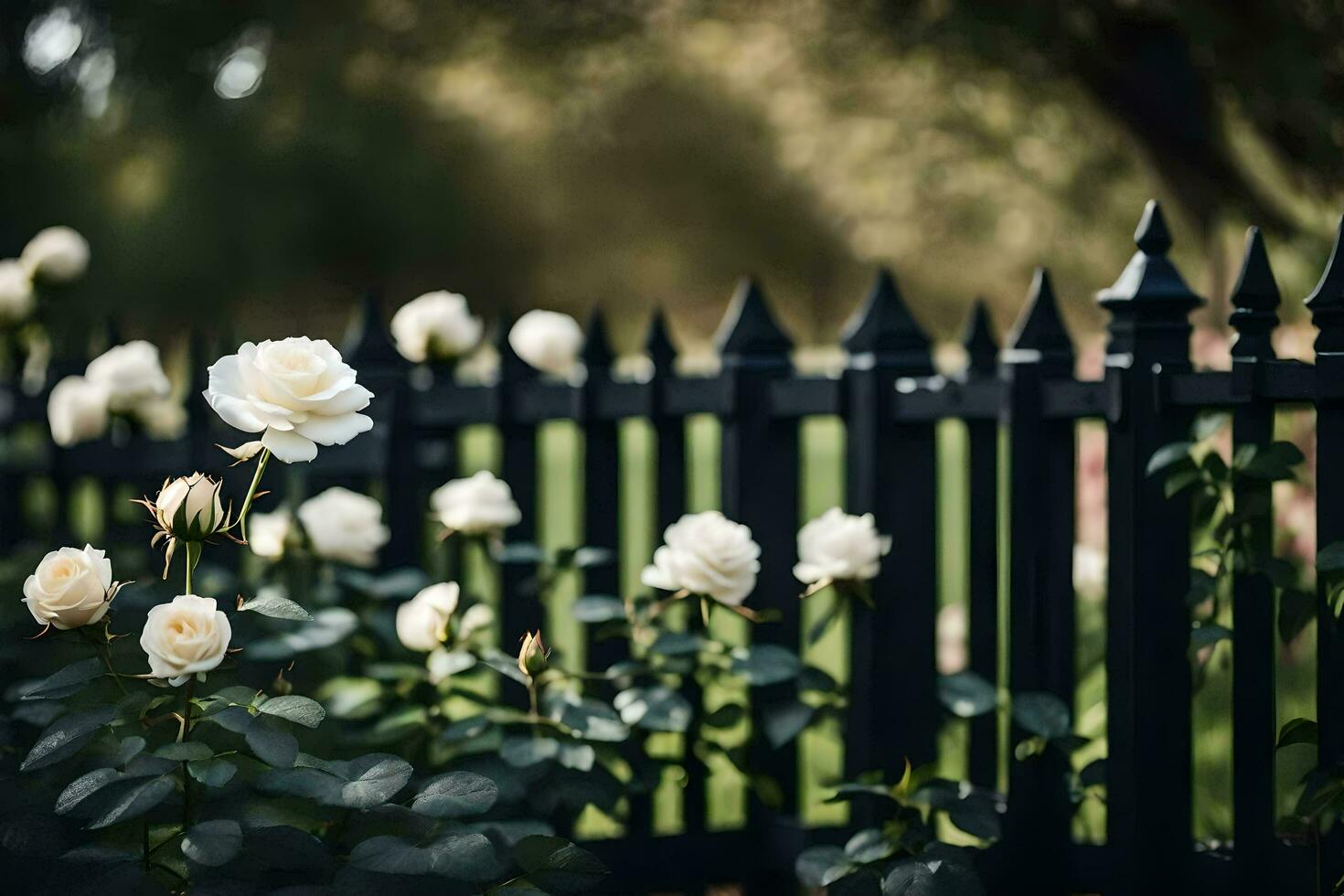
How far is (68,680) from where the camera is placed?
160 cm

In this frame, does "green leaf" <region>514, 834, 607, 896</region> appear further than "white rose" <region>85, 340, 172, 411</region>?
No

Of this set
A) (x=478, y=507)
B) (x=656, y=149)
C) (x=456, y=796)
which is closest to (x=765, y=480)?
(x=478, y=507)

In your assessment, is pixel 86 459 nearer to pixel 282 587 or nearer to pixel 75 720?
pixel 282 587

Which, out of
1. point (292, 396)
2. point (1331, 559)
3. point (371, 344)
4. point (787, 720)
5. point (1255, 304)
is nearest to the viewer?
point (292, 396)

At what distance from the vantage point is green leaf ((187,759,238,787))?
154cm

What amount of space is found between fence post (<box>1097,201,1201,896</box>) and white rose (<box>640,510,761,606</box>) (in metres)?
0.65

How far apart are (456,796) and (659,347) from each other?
4.20 ft

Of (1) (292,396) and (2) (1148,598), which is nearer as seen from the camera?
(1) (292,396)

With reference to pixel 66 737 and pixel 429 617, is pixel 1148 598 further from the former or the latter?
pixel 66 737

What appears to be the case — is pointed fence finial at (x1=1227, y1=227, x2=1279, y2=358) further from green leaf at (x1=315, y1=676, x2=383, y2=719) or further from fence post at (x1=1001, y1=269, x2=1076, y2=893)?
green leaf at (x1=315, y1=676, x2=383, y2=719)

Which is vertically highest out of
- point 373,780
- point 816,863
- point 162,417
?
point 162,417

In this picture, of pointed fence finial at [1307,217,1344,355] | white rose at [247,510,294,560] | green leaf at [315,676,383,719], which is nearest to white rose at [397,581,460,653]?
green leaf at [315,676,383,719]

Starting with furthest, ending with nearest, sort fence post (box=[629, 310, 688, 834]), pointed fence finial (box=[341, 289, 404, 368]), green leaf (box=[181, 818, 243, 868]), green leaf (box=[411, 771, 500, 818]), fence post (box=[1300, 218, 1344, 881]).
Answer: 1. pointed fence finial (box=[341, 289, 404, 368])
2. fence post (box=[629, 310, 688, 834])
3. fence post (box=[1300, 218, 1344, 881])
4. green leaf (box=[411, 771, 500, 818])
5. green leaf (box=[181, 818, 243, 868])

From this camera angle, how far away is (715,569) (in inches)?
87.2
